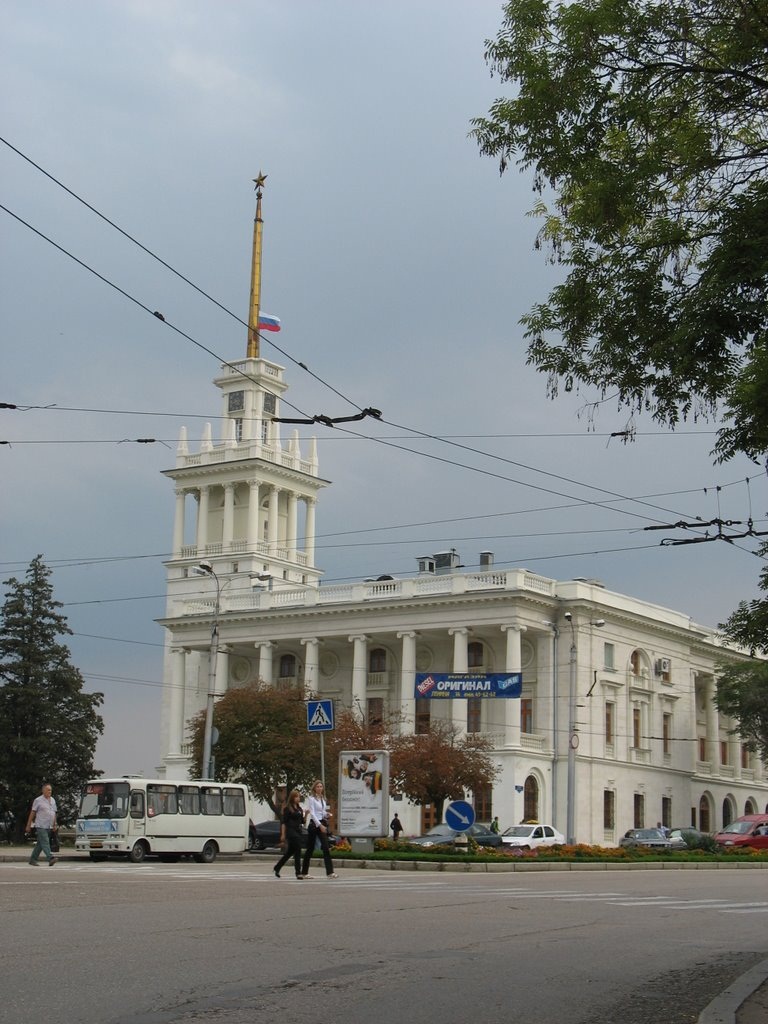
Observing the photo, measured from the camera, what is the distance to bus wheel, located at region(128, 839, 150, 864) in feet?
118

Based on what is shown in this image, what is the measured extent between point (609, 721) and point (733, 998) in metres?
68.9

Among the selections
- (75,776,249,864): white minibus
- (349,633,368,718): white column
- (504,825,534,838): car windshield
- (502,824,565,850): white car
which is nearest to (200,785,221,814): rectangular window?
(75,776,249,864): white minibus

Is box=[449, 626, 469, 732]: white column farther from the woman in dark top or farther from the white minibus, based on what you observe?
the woman in dark top

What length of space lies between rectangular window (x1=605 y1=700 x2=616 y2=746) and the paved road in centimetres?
5739

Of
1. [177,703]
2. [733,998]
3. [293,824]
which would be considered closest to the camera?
[733,998]

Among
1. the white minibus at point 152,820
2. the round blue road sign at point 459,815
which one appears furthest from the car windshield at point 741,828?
the round blue road sign at point 459,815

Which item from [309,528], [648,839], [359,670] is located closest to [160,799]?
[648,839]

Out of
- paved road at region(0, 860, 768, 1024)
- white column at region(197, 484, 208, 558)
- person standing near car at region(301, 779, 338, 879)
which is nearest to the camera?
paved road at region(0, 860, 768, 1024)

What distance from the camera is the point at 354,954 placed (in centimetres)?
1177

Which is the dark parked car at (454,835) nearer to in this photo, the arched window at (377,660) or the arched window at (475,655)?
the arched window at (475,655)

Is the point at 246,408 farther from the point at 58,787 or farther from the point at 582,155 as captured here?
the point at 582,155

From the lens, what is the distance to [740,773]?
91562 millimetres

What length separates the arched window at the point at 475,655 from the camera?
78.8m

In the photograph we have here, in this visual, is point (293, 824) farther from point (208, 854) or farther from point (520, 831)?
point (520, 831)
